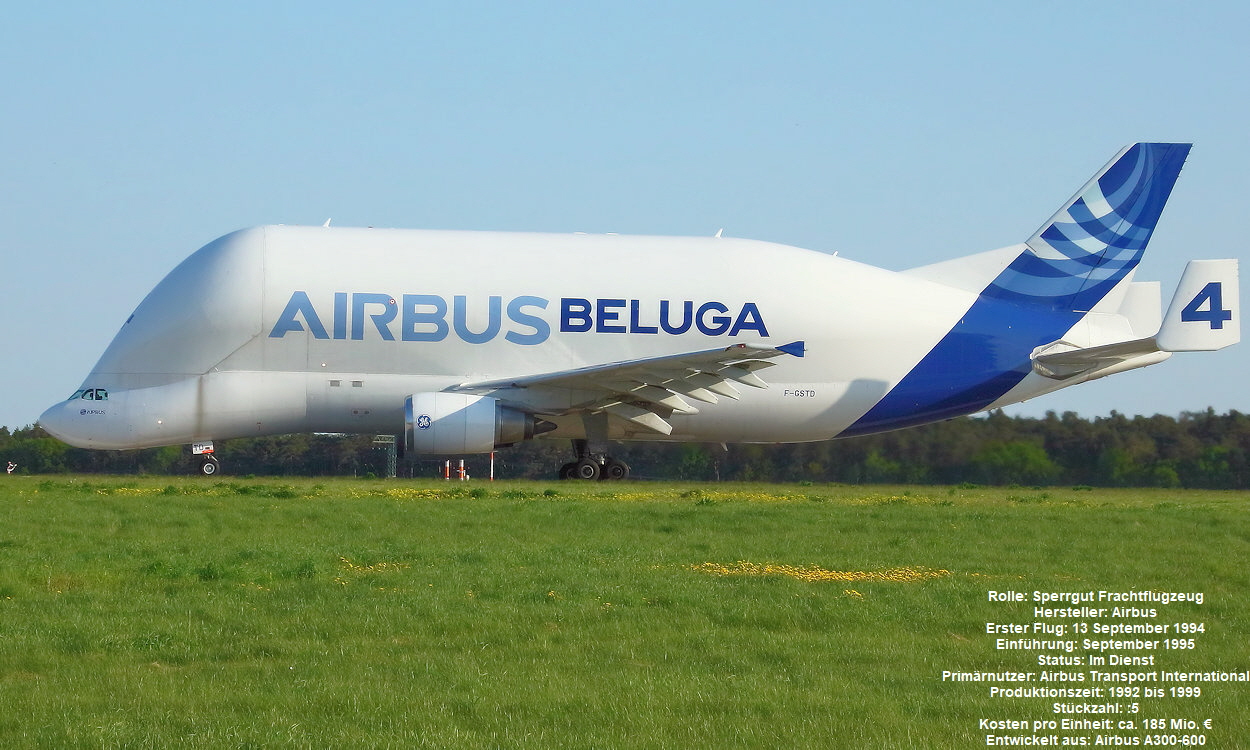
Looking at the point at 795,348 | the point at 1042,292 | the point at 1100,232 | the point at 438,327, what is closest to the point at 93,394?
the point at 438,327

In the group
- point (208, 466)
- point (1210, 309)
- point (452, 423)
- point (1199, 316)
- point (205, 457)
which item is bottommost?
point (208, 466)

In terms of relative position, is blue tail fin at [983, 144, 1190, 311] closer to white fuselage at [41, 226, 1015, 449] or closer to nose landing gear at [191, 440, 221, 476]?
white fuselage at [41, 226, 1015, 449]

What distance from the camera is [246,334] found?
2630cm

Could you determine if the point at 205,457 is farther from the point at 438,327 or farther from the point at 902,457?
the point at 902,457

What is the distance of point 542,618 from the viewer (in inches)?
409

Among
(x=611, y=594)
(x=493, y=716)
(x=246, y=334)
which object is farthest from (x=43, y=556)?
(x=246, y=334)

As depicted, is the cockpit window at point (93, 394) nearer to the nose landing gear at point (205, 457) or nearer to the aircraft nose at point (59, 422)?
the aircraft nose at point (59, 422)

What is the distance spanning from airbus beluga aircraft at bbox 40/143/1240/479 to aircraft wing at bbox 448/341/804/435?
0.06 metres

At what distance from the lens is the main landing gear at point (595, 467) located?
27797 millimetres

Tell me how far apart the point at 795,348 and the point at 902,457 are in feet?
17.4

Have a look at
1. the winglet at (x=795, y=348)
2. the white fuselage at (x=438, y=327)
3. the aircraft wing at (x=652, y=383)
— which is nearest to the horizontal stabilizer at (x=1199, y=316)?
the white fuselage at (x=438, y=327)

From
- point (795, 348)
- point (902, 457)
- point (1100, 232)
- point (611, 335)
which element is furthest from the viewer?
point (902, 457)

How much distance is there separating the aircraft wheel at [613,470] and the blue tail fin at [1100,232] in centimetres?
898

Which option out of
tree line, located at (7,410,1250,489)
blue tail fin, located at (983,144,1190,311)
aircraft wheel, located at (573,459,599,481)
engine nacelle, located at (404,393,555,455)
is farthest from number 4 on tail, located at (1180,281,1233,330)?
engine nacelle, located at (404,393,555,455)
